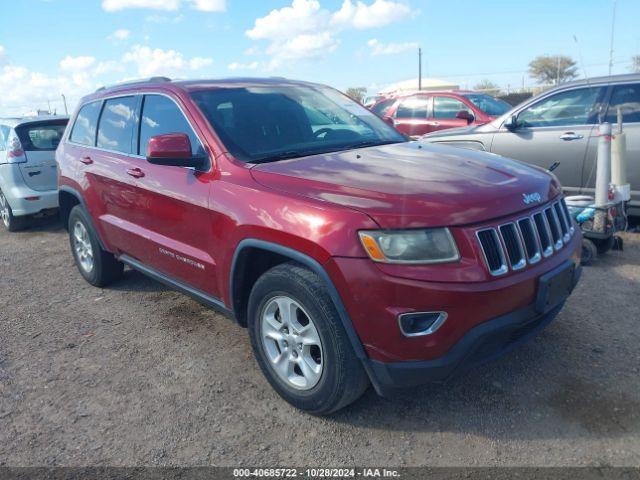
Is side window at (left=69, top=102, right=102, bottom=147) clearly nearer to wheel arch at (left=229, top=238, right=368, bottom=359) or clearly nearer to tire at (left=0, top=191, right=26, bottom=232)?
wheel arch at (left=229, top=238, right=368, bottom=359)

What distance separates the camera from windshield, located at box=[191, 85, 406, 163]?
339cm

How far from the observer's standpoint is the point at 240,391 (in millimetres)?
3246

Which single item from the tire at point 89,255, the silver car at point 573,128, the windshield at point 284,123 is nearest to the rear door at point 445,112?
the silver car at point 573,128

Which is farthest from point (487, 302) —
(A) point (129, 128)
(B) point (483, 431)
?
(A) point (129, 128)

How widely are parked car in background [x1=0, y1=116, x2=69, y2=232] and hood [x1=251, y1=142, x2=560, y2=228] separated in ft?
18.9

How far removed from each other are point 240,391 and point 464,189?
1.79m

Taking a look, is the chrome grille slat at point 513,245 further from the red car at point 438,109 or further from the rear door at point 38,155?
the red car at point 438,109

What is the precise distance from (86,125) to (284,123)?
2.41 meters

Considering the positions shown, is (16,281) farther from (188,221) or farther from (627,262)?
(627,262)

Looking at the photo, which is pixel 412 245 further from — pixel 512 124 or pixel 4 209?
pixel 4 209

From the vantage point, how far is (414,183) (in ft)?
8.84

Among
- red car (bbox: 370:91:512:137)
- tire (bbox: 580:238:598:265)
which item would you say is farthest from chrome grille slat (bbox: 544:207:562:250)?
red car (bbox: 370:91:512:137)

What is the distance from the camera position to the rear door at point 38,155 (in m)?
7.49

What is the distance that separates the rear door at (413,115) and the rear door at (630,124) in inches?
167
